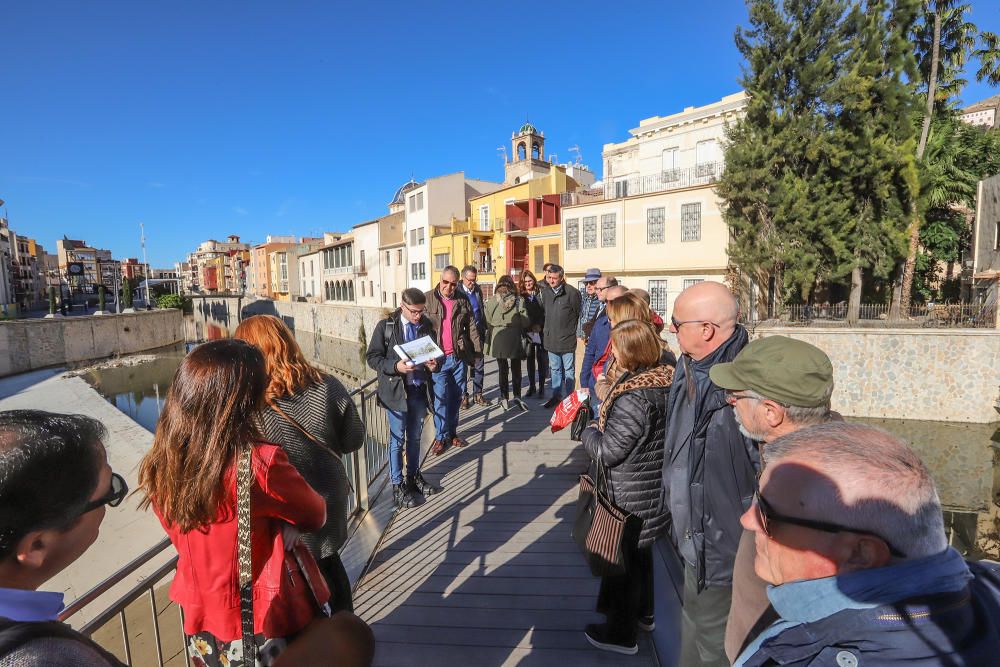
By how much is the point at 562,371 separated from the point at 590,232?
21.0 metres

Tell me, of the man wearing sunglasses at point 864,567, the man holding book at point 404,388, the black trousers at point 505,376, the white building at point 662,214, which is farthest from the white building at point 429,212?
the man wearing sunglasses at point 864,567

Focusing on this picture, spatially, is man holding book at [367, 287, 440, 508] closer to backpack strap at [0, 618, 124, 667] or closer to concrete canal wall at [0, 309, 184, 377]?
backpack strap at [0, 618, 124, 667]

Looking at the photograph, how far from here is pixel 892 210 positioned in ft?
60.5

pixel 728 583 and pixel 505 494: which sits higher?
pixel 728 583

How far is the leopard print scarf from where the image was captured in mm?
2603

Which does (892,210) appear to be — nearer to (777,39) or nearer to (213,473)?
(777,39)

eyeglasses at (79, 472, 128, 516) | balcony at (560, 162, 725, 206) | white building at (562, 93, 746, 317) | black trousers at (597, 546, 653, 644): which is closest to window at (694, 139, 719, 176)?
white building at (562, 93, 746, 317)

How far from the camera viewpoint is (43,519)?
951 mm

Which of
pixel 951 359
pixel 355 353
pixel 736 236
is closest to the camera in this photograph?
pixel 951 359

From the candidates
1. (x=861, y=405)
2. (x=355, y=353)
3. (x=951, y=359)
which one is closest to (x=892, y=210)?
(x=951, y=359)

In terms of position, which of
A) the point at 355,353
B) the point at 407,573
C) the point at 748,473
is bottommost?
the point at 355,353

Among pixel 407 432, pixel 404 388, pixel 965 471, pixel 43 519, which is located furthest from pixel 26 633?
pixel 965 471

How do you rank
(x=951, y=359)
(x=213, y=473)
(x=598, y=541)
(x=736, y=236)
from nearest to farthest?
(x=213, y=473), (x=598, y=541), (x=951, y=359), (x=736, y=236)

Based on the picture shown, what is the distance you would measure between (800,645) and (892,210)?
23.1 metres
